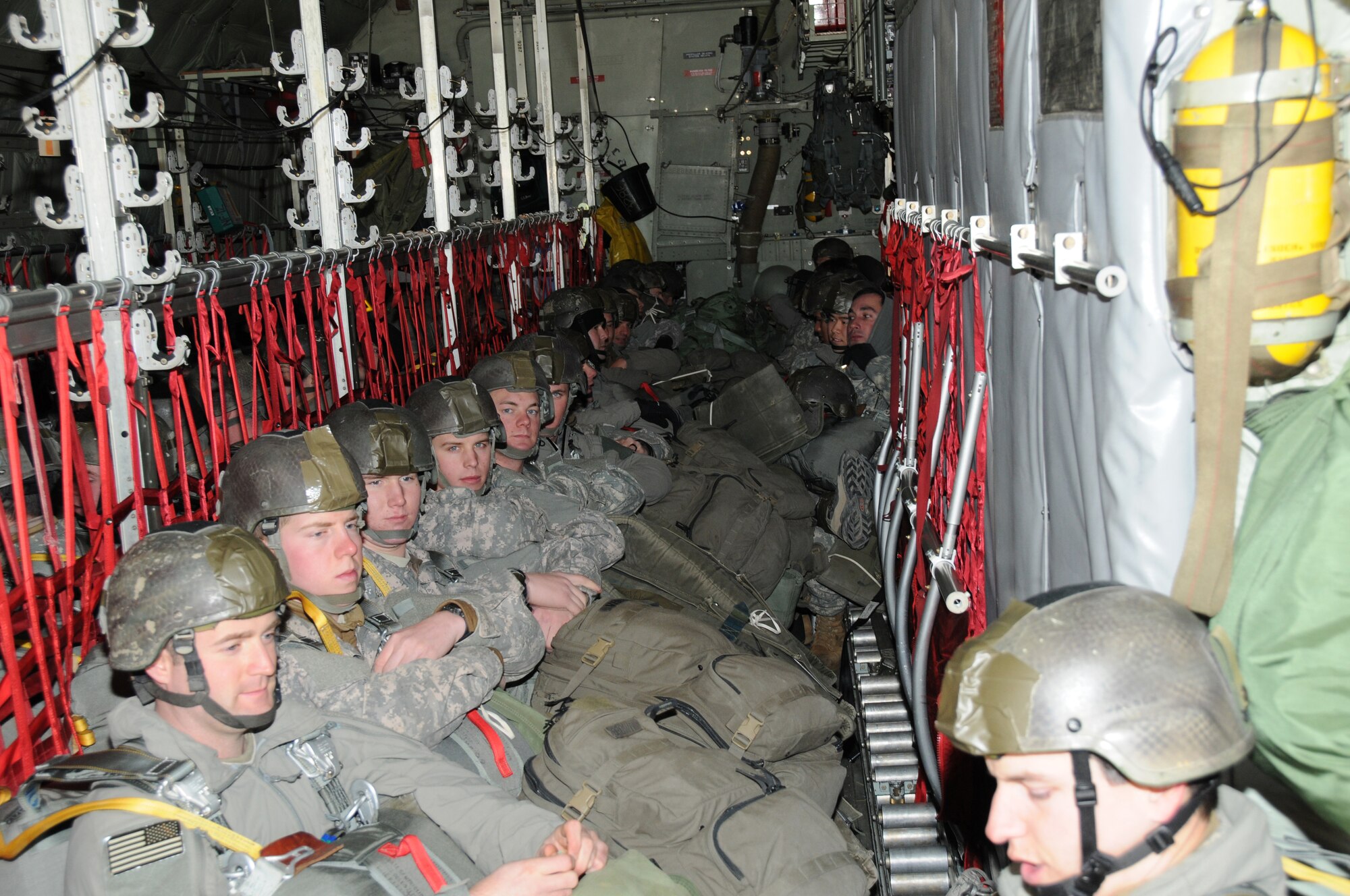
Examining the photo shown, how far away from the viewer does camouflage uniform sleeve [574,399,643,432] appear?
21.1ft

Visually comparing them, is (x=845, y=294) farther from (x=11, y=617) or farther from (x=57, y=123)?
(x=11, y=617)

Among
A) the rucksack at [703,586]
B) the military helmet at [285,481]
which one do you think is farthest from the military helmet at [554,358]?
the military helmet at [285,481]

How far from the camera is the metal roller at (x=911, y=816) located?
3.30 metres

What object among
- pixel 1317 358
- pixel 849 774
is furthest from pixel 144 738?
pixel 849 774

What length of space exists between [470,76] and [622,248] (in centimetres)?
329

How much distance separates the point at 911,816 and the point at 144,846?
2.31 metres

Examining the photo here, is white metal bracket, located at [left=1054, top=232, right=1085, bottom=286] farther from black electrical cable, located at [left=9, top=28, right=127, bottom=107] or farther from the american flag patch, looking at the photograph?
black electrical cable, located at [left=9, top=28, right=127, bottom=107]

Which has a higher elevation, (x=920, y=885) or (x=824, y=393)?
(x=824, y=393)

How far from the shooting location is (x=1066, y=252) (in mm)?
1838

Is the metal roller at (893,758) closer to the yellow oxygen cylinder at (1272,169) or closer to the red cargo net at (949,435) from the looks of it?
Result: the red cargo net at (949,435)

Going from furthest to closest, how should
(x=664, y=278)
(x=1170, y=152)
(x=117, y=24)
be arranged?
(x=664, y=278) < (x=117, y=24) < (x=1170, y=152)

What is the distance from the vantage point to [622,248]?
12.8 metres

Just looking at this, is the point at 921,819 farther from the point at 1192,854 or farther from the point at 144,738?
the point at 144,738

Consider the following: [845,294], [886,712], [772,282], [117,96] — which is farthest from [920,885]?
[772,282]
